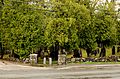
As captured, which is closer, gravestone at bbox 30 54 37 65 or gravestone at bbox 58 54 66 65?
gravestone at bbox 30 54 37 65

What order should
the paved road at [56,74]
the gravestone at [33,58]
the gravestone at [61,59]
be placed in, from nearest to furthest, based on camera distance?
1. the paved road at [56,74]
2. the gravestone at [33,58]
3. the gravestone at [61,59]

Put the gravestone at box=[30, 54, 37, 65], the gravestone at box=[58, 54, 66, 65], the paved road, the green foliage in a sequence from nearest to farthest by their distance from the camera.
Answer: the paved road
the gravestone at box=[30, 54, 37, 65]
the gravestone at box=[58, 54, 66, 65]
the green foliage

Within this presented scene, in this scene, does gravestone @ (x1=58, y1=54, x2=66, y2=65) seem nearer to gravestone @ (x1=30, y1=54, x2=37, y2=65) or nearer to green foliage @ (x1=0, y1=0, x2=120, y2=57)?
gravestone @ (x1=30, y1=54, x2=37, y2=65)

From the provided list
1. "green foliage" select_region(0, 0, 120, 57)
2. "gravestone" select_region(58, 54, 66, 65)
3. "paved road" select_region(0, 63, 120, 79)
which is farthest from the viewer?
"green foliage" select_region(0, 0, 120, 57)

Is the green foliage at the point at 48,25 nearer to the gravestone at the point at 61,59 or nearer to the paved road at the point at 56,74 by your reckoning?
the gravestone at the point at 61,59

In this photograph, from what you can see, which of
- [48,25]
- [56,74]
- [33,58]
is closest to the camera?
[56,74]

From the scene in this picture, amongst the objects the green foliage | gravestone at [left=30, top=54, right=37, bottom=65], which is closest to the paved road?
gravestone at [left=30, top=54, right=37, bottom=65]

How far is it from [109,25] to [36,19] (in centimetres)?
811

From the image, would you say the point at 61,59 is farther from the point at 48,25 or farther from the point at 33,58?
the point at 48,25

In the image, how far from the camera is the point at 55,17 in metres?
31.8

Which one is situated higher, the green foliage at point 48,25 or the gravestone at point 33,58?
the green foliage at point 48,25

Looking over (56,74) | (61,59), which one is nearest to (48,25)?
(61,59)

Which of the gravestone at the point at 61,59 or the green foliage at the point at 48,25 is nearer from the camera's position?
the gravestone at the point at 61,59

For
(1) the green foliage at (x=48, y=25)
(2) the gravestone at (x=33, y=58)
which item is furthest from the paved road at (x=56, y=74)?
(1) the green foliage at (x=48, y=25)
